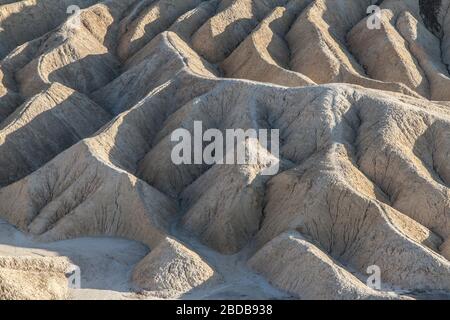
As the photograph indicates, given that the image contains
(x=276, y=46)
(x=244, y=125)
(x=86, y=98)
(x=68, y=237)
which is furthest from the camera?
(x=276, y=46)

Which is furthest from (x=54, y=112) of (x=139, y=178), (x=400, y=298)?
(x=400, y=298)

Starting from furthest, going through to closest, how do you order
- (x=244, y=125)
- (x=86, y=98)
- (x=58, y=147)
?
(x=86, y=98) → (x=58, y=147) → (x=244, y=125)

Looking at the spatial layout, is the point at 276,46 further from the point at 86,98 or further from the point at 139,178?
the point at 139,178

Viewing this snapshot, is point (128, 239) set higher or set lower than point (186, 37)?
lower

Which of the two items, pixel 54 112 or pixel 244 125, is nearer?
pixel 244 125

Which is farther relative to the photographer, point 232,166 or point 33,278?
point 232,166

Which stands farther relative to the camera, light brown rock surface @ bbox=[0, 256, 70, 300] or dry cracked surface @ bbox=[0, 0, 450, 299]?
dry cracked surface @ bbox=[0, 0, 450, 299]

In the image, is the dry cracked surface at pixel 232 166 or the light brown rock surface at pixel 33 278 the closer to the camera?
the light brown rock surface at pixel 33 278
